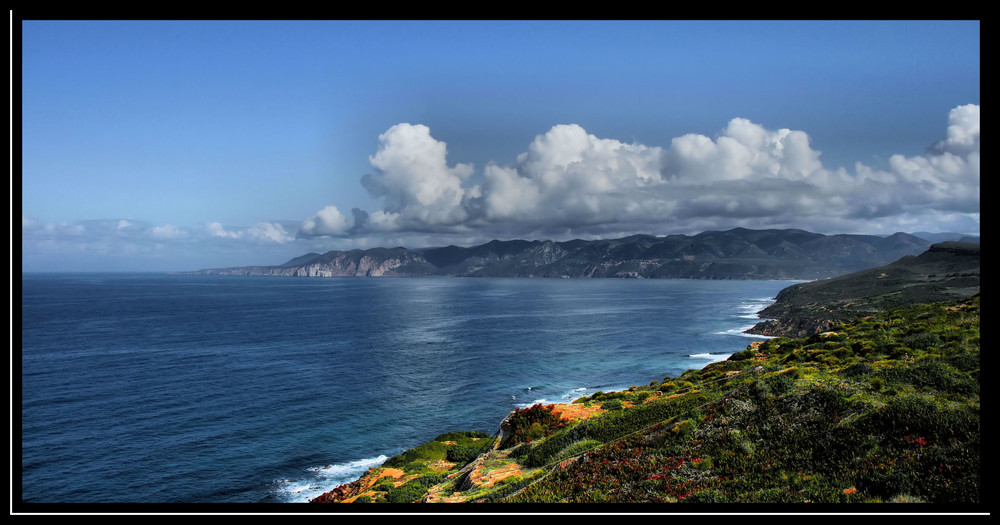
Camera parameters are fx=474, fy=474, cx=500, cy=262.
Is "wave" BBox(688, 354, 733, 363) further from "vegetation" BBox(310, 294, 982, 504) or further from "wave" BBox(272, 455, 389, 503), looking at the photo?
"vegetation" BBox(310, 294, 982, 504)

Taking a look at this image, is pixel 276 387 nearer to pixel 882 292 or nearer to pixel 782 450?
pixel 782 450

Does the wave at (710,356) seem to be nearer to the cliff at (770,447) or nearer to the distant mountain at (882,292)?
the distant mountain at (882,292)

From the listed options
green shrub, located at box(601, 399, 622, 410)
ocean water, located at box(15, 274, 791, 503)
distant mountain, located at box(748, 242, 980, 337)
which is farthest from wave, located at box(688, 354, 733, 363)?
green shrub, located at box(601, 399, 622, 410)

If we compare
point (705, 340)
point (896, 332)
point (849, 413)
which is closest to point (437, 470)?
point (849, 413)

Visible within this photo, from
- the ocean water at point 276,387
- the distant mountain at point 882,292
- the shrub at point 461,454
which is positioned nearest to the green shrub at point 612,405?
the shrub at point 461,454

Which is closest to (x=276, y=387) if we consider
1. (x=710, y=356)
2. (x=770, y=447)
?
(x=770, y=447)
